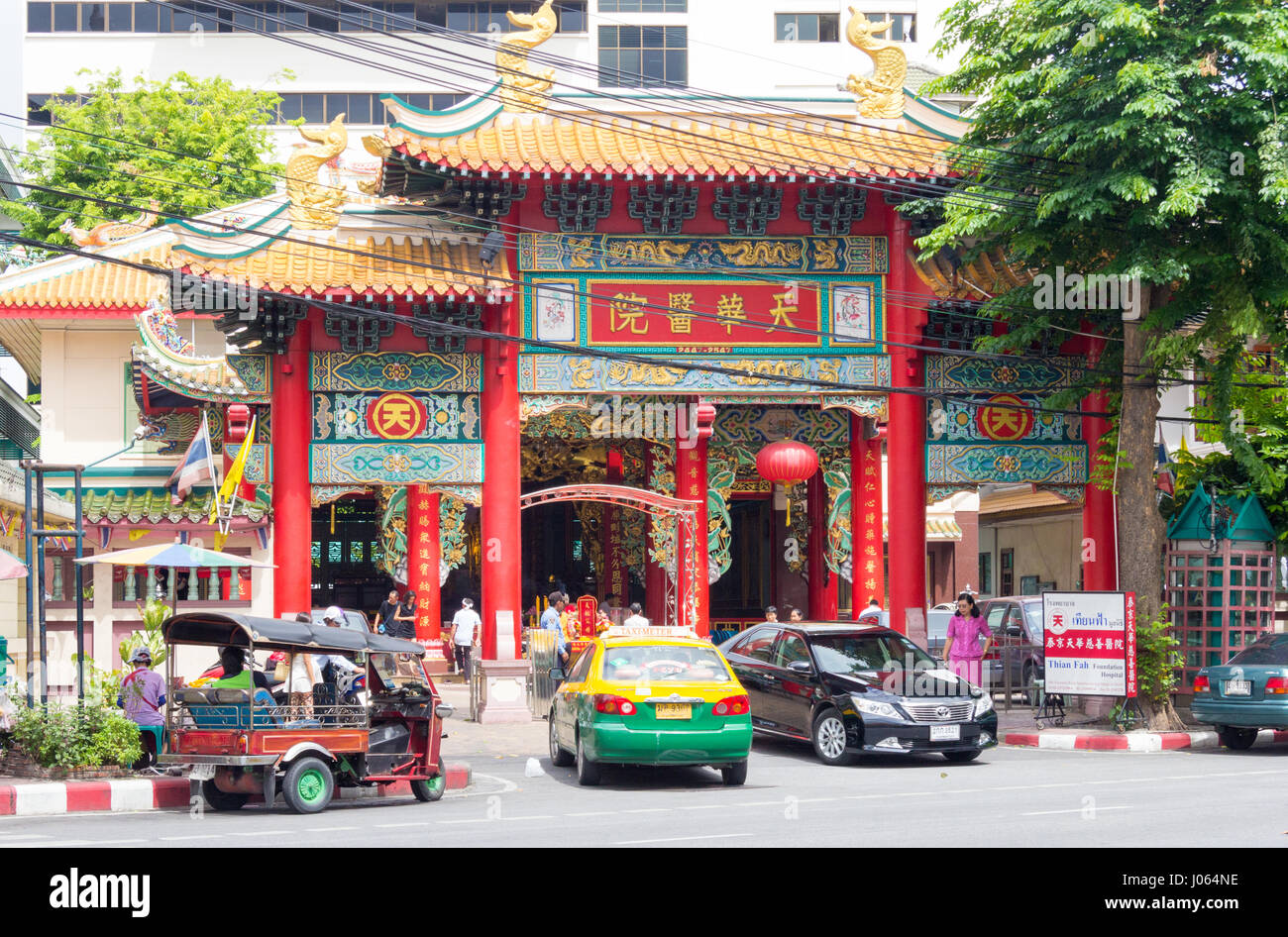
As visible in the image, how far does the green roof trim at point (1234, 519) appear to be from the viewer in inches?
853

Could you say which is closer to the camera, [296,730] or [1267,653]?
[296,730]

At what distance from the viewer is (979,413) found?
23.6 m

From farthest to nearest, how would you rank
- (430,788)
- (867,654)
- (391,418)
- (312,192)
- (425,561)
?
(425,561) → (312,192) → (391,418) → (867,654) → (430,788)

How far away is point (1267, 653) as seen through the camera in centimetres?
1847

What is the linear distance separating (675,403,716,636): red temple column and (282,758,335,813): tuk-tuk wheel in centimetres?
1086

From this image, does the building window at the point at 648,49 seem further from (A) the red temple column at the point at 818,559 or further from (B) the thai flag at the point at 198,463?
(B) the thai flag at the point at 198,463

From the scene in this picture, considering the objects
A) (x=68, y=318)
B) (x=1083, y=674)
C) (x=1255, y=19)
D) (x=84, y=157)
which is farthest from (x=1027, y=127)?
Answer: (x=84, y=157)

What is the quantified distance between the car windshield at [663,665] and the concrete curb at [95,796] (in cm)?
278

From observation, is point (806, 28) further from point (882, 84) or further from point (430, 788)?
point (430, 788)

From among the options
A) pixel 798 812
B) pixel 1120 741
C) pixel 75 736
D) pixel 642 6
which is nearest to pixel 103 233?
pixel 75 736

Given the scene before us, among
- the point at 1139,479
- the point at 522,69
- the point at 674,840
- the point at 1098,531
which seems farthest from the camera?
the point at 1098,531

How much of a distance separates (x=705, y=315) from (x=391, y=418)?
4938mm

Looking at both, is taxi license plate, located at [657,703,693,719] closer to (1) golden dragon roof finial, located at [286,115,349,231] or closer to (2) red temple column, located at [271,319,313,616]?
(2) red temple column, located at [271,319,313,616]

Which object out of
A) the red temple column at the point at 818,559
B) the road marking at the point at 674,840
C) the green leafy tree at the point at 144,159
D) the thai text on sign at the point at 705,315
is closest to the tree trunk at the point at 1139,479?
the thai text on sign at the point at 705,315
